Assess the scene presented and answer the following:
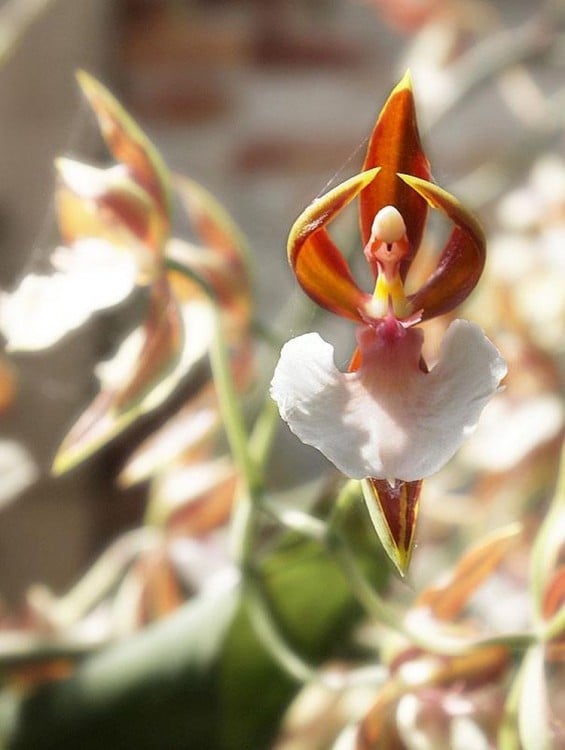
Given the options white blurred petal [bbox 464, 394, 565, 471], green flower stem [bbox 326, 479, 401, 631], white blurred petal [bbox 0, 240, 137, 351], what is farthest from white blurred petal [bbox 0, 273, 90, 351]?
white blurred petal [bbox 464, 394, 565, 471]

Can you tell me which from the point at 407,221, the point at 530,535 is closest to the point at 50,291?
the point at 407,221

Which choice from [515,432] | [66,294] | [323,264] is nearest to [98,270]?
[66,294]

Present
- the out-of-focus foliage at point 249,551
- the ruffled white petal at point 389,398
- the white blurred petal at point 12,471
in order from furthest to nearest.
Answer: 1. the white blurred petal at point 12,471
2. the out-of-focus foliage at point 249,551
3. the ruffled white petal at point 389,398

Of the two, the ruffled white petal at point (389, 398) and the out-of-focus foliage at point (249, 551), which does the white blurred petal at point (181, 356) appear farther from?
the ruffled white petal at point (389, 398)

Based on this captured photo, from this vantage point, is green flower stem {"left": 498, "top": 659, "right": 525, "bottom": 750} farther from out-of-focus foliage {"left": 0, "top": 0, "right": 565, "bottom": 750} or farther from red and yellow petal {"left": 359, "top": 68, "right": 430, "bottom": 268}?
red and yellow petal {"left": 359, "top": 68, "right": 430, "bottom": 268}

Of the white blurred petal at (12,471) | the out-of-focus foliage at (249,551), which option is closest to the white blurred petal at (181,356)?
the out-of-focus foliage at (249,551)

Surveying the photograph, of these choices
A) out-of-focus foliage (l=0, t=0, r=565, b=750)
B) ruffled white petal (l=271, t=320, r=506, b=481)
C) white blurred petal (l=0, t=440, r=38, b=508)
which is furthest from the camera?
white blurred petal (l=0, t=440, r=38, b=508)
